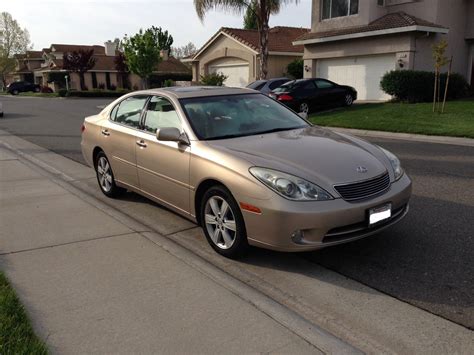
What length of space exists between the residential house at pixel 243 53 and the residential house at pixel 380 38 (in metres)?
5.87

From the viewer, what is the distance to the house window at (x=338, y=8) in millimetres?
22402

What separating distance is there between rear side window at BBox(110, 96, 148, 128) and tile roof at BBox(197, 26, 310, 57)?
24.1m

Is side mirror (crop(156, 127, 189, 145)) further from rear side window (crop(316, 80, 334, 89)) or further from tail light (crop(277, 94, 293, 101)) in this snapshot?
rear side window (crop(316, 80, 334, 89))

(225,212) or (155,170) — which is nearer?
(225,212)

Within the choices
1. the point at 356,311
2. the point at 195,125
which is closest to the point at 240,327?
the point at 356,311

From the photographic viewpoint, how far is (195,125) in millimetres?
4844

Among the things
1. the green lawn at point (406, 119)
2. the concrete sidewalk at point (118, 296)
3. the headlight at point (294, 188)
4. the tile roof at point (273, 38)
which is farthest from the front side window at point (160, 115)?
the tile roof at point (273, 38)

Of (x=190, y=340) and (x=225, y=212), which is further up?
(x=225, y=212)

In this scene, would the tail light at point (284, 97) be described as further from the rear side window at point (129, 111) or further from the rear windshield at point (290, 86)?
the rear side window at point (129, 111)

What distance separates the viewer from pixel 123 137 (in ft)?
18.9

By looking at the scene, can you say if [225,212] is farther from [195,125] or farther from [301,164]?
[195,125]

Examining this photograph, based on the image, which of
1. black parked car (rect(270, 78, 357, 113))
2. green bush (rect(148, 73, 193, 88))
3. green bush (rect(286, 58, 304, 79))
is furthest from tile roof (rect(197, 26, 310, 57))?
green bush (rect(148, 73, 193, 88))

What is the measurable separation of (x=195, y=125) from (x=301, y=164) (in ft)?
4.43

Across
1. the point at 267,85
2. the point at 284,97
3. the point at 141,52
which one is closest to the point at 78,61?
the point at 141,52
